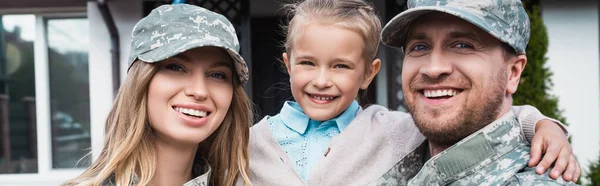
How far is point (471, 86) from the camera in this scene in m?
1.63

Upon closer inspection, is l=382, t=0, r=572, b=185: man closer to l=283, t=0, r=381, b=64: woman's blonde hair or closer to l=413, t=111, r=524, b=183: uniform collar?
l=413, t=111, r=524, b=183: uniform collar

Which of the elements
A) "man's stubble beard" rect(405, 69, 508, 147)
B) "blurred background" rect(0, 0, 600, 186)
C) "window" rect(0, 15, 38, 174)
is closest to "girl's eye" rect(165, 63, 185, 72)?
"man's stubble beard" rect(405, 69, 508, 147)

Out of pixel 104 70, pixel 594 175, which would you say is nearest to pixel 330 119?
pixel 594 175

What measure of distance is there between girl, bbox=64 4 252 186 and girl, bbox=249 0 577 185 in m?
0.39

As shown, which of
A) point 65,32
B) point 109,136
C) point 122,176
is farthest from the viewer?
point 65,32

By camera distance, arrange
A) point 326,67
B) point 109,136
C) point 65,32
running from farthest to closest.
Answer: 1. point 65,32
2. point 326,67
3. point 109,136

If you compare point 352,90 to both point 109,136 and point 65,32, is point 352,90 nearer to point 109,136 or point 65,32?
point 109,136

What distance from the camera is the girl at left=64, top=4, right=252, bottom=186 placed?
183 centimetres

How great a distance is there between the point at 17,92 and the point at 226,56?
6.10 metres

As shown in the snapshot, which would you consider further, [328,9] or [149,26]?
[328,9]

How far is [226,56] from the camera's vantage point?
195 cm

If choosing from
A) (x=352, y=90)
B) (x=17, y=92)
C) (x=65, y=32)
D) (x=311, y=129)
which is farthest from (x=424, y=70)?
(x=17, y=92)

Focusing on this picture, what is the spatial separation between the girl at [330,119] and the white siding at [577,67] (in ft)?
13.8

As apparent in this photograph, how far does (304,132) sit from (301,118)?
0.21ft
